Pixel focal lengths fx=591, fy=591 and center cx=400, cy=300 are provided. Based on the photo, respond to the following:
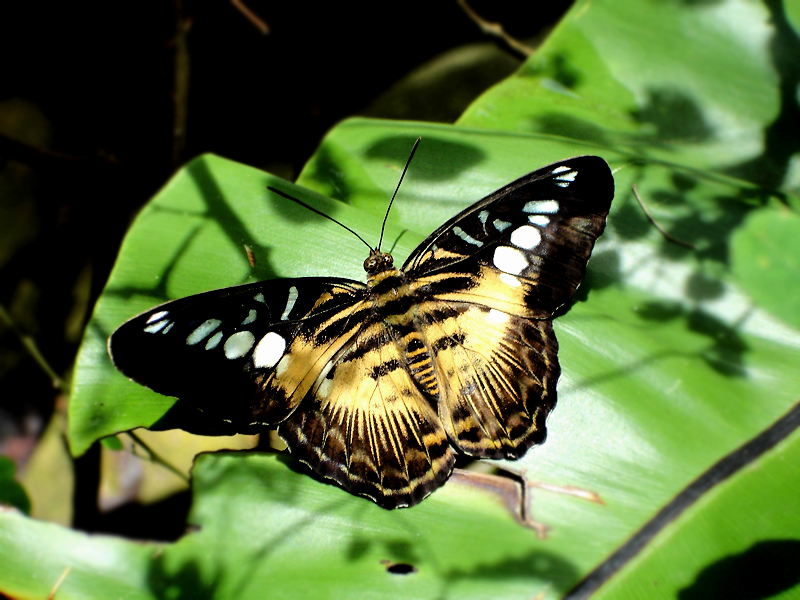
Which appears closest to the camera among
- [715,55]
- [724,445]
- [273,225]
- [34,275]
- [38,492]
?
[724,445]

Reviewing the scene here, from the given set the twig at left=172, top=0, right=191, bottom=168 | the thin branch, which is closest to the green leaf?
the twig at left=172, top=0, right=191, bottom=168

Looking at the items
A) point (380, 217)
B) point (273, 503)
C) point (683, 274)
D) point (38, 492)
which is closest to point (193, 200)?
point (380, 217)

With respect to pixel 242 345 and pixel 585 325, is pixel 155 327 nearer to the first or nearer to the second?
pixel 242 345

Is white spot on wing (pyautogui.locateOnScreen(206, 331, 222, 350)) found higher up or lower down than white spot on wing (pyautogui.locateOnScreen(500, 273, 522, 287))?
lower down

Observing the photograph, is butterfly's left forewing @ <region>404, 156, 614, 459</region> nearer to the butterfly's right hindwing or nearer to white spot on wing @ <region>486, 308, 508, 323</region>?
white spot on wing @ <region>486, 308, 508, 323</region>

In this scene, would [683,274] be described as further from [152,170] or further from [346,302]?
[152,170]

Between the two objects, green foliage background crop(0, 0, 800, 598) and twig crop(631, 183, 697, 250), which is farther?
twig crop(631, 183, 697, 250)

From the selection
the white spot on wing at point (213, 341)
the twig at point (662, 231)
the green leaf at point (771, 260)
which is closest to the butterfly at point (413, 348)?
the white spot on wing at point (213, 341)
